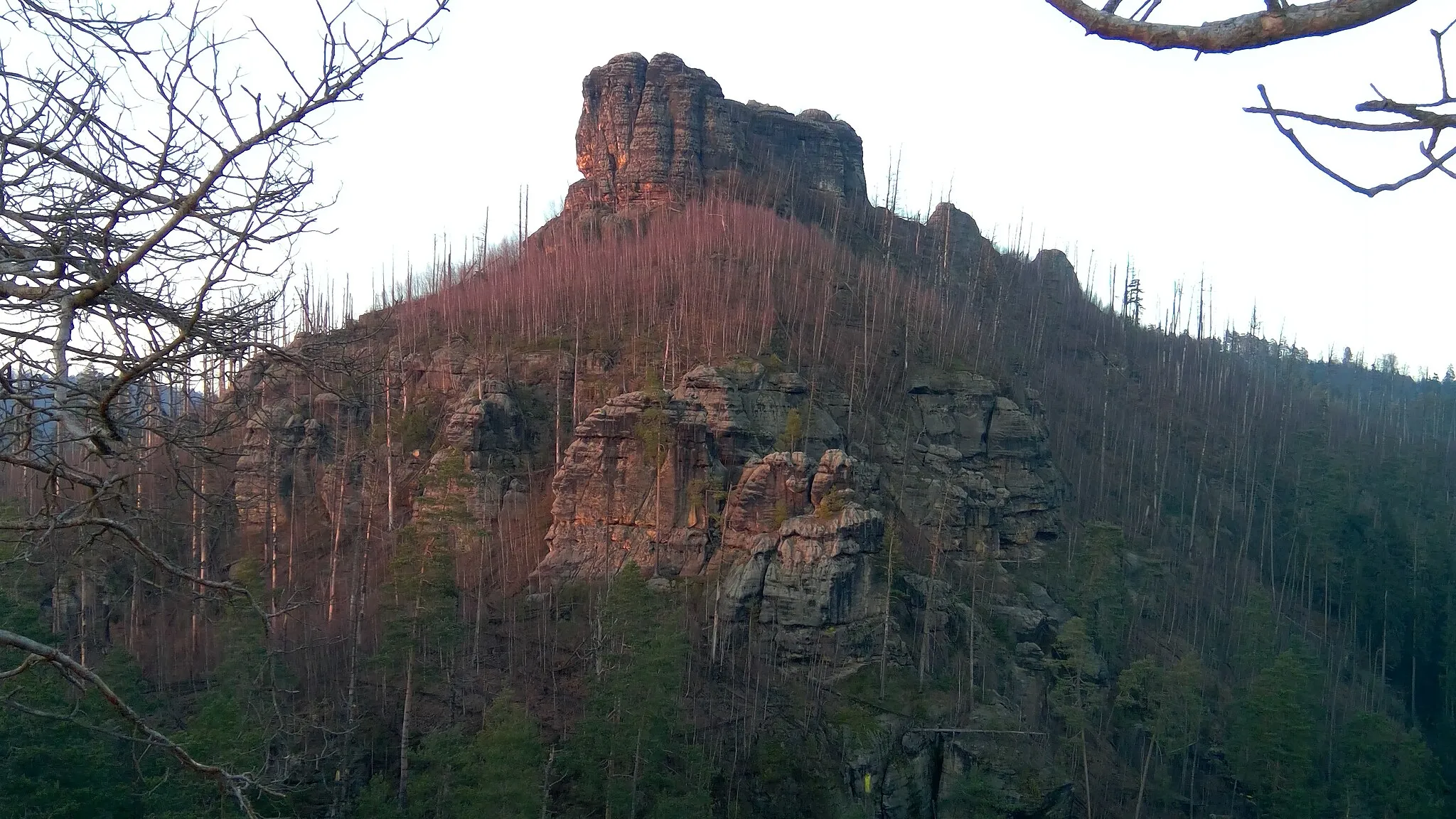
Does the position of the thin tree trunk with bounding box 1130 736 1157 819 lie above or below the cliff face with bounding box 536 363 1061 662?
below

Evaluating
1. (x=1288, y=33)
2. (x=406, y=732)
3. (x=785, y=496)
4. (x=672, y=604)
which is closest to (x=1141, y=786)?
(x=785, y=496)

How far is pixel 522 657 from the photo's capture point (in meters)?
23.5

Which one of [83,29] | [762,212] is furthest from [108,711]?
[762,212]

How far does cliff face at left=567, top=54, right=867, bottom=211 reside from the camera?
47.8m

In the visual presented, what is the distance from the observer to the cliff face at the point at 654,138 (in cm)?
4775

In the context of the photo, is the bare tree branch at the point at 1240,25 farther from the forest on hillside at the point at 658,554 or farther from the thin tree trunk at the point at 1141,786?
the thin tree trunk at the point at 1141,786

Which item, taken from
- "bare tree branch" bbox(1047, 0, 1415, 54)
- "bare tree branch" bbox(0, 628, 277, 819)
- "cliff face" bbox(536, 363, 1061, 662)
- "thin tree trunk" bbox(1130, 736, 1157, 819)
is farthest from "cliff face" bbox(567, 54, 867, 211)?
"bare tree branch" bbox(1047, 0, 1415, 54)

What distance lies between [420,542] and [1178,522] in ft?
114

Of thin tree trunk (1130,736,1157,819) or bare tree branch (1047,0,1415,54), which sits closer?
bare tree branch (1047,0,1415,54)

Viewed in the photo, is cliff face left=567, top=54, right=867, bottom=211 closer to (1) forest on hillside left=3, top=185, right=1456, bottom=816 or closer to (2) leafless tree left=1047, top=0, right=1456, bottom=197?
(1) forest on hillside left=3, top=185, right=1456, bottom=816

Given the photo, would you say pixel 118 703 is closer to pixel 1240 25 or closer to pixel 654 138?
pixel 1240 25

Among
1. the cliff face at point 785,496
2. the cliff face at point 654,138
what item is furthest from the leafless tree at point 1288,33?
the cliff face at point 654,138

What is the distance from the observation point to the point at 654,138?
47.6 m

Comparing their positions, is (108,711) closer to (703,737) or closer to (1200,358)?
(703,737)
